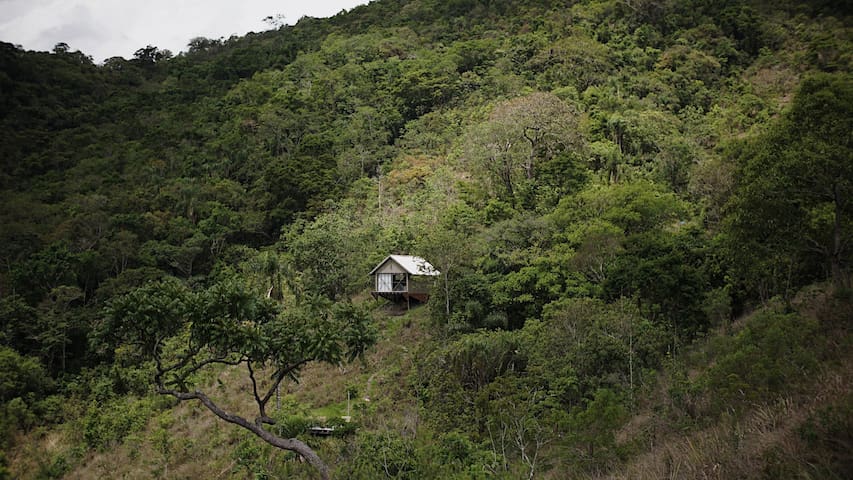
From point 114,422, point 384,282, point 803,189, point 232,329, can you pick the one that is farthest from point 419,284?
point 232,329

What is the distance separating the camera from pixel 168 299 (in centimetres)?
923

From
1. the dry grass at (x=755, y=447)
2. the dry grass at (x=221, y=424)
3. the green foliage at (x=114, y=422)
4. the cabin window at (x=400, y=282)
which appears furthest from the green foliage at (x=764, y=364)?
the green foliage at (x=114, y=422)

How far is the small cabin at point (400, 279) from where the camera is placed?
80.4 feet

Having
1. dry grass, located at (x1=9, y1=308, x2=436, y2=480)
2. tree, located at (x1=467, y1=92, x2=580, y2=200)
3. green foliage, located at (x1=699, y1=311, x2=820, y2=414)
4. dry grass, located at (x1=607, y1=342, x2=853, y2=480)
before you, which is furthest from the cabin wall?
dry grass, located at (x1=607, y1=342, x2=853, y2=480)

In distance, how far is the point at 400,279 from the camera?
25156mm

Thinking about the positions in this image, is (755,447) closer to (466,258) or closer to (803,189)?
(803,189)

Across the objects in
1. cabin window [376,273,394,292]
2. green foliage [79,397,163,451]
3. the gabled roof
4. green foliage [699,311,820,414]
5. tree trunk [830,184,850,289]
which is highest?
tree trunk [830,184,850,289]

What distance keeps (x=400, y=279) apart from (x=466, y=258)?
4.50 m

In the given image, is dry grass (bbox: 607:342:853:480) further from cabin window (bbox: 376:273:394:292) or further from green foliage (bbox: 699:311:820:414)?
cabin window (bbox: 376:273:394:292)

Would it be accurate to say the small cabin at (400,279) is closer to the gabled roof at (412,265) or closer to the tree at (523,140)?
the gabled roof at (412,265)

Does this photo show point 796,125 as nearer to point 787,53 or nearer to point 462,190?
point 462,190

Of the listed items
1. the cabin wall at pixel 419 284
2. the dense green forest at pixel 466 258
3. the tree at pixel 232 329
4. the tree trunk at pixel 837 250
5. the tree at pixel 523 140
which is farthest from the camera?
the tree at pixel 523 140

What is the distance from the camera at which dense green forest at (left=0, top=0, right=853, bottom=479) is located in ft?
32.3

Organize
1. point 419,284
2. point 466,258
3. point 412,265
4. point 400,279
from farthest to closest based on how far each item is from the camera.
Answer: point 400,279 < point 412,265 < point 419,284 < point 466,258
